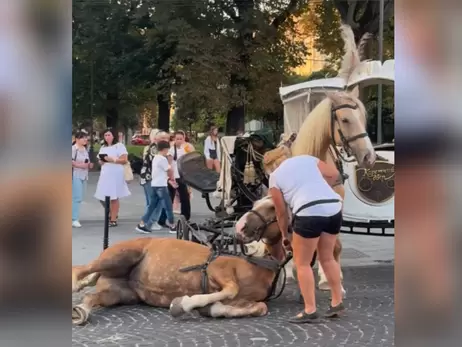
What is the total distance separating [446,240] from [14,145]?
1562 mm

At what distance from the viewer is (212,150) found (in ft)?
30.0

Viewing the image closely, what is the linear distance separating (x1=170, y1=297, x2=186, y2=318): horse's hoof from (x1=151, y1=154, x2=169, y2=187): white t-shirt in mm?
4200

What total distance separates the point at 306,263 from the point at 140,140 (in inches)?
202

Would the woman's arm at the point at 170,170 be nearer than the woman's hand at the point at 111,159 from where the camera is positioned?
No

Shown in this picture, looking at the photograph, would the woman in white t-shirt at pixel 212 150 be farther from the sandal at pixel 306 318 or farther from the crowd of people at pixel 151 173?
the sandal at pixel 306 318

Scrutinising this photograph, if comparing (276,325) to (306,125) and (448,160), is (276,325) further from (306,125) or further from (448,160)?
(448,160)

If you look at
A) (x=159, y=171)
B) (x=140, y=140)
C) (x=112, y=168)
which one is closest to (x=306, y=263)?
(x=112, y=168)

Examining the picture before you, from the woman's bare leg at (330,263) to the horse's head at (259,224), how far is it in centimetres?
42

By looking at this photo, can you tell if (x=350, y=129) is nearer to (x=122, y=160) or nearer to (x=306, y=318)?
(x=306, y=318)

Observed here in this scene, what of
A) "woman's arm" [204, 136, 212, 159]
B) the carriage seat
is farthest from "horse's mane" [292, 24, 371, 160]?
"woman's arm" [204, 136, 212, 159]

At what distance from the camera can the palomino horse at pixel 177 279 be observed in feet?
15.9

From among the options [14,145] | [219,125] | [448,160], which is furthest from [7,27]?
[219,125]

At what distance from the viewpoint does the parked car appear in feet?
30.1

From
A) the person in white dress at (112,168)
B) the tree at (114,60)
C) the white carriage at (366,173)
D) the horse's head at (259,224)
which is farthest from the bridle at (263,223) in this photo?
the person in white dress at (112,168)
